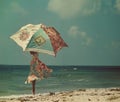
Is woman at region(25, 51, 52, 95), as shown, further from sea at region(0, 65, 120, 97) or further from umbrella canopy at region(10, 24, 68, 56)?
sea at region(0, 65, 120, 97)

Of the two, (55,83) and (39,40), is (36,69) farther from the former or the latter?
(55,83)

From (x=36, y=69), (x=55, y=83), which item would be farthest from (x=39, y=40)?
(x=55, y=83)

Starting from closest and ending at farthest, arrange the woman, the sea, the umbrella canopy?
the umbrella canopy < the woman < the sea

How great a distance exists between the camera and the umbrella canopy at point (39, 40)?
698cm

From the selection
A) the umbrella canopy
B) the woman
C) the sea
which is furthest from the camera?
the sea

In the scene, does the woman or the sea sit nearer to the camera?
the woman

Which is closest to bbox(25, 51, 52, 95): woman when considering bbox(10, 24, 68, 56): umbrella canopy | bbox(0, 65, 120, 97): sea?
bbox(10, 24, 68, 56): umbrella canopy

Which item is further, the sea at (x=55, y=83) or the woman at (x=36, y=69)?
the sea at (x=55, y=83)

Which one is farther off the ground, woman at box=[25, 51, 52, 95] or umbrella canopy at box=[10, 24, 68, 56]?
umbrella canopy at box=[10, 24, 68, 56]

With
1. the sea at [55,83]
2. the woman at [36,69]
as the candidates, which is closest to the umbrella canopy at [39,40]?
the woman at [36,69]

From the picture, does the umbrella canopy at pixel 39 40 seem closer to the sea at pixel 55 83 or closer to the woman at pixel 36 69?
the woman at pixel 36 69

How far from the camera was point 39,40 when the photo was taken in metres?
7.04

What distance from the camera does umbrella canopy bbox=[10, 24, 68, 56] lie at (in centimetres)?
698

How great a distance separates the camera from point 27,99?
6801 mm
